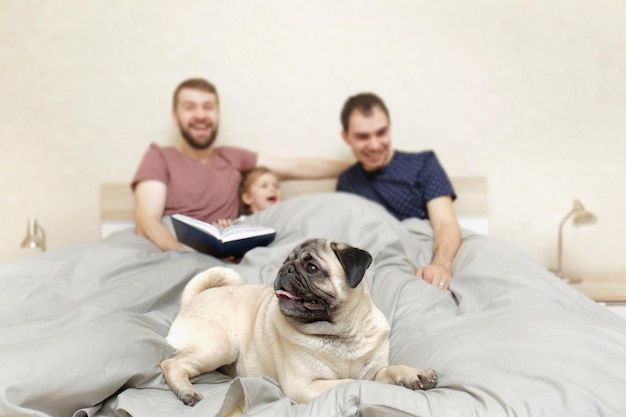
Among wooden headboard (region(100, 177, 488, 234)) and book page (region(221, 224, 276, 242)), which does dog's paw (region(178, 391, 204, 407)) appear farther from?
wooden headboard (region(100, 177, 488, 234))

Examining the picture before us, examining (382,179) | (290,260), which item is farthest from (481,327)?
(382,179)

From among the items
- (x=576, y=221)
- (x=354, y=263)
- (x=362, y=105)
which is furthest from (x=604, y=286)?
(x=354, y=263)

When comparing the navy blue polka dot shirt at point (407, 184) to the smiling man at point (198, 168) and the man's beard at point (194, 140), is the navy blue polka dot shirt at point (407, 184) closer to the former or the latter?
the smiling man at point (198, 168)

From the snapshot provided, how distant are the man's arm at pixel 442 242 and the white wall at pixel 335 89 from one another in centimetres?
54

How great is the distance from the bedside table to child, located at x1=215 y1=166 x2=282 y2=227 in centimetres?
148

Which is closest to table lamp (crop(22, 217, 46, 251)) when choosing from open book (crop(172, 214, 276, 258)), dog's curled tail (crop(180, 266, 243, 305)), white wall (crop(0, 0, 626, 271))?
white wall (crop(0, 0, 626, 271))

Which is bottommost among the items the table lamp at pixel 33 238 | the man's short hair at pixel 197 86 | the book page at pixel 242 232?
the table lamp at pixel 33 238

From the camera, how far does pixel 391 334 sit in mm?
1692

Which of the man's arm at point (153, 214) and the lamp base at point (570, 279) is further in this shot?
the lamp base at point (570, 279)

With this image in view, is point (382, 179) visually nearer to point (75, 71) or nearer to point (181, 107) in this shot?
point (181, 107)

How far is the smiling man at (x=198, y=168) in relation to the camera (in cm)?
283

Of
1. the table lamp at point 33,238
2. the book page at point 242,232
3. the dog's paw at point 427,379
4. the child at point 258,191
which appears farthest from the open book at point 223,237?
the table lamp at point 33,238

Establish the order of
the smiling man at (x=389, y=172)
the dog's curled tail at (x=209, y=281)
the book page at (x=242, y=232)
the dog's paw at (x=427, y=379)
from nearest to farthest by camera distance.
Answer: the dog's paw at (x=427, y=379) < the dog's curled tail at (x=209, y=281) < the book page at (x=242, y=232) < the smiling man at (x=389, y=172)

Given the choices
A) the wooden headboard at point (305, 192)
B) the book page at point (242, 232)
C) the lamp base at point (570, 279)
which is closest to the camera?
the book page at point (242, 232)
